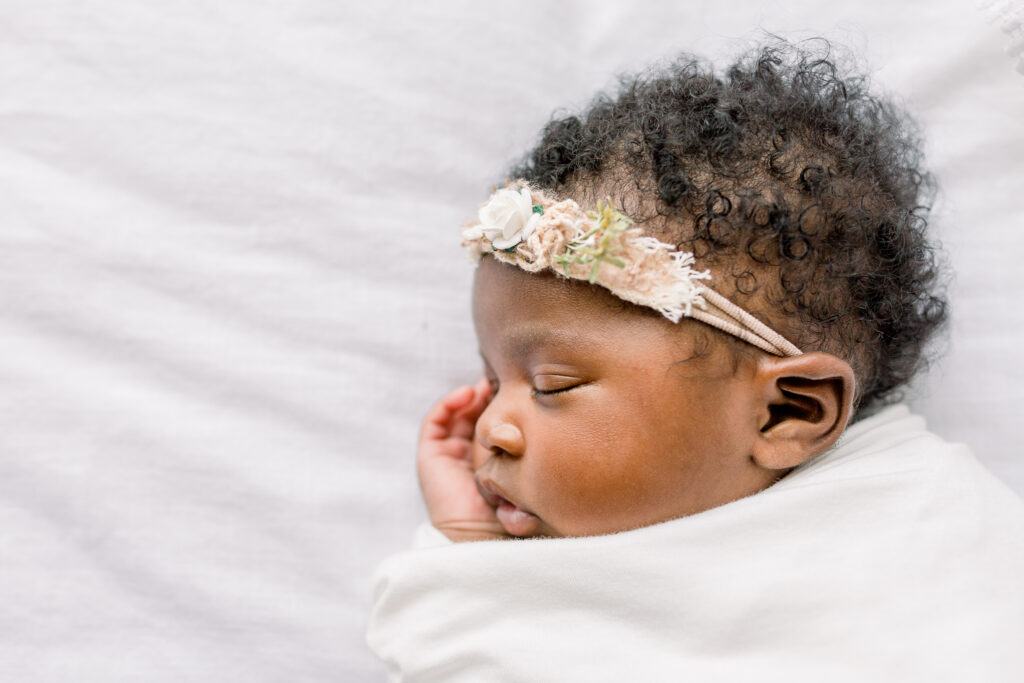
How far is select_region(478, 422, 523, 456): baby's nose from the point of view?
1308mm

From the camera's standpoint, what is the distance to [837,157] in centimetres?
130

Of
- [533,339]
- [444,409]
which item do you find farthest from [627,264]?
[444,409]

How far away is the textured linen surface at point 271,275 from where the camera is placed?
1562mm

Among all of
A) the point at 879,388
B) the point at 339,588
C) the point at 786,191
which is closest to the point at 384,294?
the point at 339,588

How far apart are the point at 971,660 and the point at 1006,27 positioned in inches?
43.5

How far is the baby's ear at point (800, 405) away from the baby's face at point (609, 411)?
27 millimetres

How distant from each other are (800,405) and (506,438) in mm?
441

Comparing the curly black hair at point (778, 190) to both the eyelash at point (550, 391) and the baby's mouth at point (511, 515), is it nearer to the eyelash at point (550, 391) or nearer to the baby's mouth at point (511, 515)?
the eyelash at point (550, 391)

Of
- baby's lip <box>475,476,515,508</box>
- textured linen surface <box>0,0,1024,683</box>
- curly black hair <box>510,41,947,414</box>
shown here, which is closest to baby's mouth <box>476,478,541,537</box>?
baby's lip <box>475,476,515,508</box>

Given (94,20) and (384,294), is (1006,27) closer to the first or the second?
(384,294)

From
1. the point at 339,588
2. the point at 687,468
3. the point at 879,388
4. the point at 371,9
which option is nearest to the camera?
the point at 687,468

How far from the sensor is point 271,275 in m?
1.67

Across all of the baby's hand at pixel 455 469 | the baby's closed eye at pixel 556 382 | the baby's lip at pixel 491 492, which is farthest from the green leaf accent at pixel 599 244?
the baby's hand at pixel 455 469

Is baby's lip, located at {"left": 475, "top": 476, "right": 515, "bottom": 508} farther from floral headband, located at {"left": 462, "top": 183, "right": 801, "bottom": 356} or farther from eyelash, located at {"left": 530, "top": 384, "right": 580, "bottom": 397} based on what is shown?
floral headband, located at {"left": 462, "top": 183, "right": 801, "bottom": 356}
